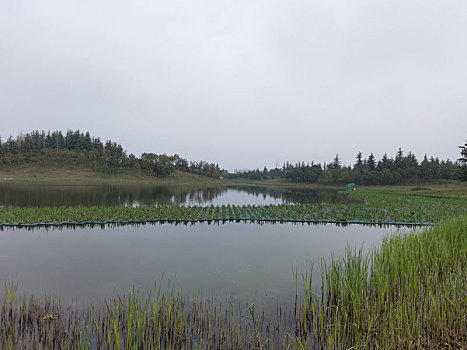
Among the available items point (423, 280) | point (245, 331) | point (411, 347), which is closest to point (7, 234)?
point (245, 331)

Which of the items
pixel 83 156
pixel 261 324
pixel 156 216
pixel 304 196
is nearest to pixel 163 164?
pixel 83 156

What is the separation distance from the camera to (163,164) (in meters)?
104

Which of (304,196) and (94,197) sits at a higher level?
(94,197)

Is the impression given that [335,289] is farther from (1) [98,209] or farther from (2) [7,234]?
(1) [98,209]

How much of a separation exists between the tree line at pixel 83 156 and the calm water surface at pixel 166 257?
8917cm

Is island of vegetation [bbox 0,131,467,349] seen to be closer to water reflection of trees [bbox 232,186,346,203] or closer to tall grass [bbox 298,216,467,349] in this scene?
tall grass [bbox 298,216,467,349]

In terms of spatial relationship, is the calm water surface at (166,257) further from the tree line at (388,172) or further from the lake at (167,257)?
the tree line at (388,172)

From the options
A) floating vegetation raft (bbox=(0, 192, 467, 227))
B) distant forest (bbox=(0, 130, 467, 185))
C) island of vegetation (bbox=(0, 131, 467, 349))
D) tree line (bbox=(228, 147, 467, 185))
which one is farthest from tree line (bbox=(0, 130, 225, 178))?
island of vegetation (bbox=(0, 131, 467, 349))

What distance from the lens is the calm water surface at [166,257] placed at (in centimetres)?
641

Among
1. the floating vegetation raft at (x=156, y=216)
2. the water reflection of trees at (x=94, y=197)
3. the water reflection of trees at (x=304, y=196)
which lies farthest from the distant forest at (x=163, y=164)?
the floating vegetation raft at (x=156, y=216)

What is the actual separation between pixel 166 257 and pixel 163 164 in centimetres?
9933

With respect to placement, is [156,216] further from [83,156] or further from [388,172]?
[83,156]

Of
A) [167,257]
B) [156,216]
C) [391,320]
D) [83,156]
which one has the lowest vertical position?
[167,257]

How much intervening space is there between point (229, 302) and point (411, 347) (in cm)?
343
